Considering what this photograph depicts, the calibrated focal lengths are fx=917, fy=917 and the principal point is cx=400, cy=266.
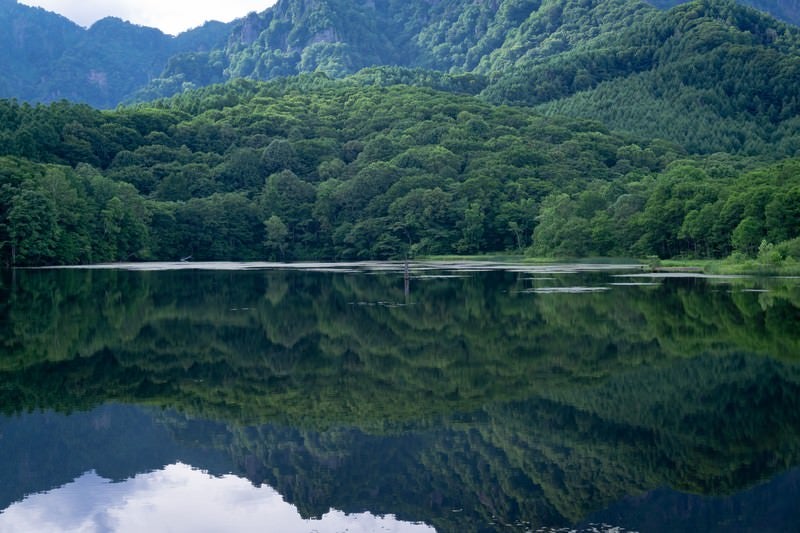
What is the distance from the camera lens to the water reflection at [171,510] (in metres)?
12.5

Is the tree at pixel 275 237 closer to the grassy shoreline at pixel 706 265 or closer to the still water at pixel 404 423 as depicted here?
the grassy shoreline at pixel 706 265

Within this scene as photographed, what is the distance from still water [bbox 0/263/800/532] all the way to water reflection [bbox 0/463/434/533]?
0.05 m

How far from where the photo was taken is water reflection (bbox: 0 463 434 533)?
492 inches

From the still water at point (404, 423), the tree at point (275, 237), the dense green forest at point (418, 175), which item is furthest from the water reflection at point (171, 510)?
the tree at point (275, 237)

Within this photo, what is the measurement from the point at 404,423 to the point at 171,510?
570 centimetres

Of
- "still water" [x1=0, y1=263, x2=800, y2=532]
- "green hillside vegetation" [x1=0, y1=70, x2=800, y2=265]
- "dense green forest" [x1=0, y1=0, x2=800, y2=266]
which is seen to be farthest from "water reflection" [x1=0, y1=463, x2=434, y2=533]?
"green hillside vegetation" [x1=0, y1=70, x2=800, y2=265]

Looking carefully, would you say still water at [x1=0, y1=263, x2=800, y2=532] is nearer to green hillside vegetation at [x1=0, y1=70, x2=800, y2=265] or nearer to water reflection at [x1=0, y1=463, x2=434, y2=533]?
water reflection at [x1=0, y1=463, x2=434, y2=533]

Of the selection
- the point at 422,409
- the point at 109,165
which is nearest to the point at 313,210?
the point at 109,165

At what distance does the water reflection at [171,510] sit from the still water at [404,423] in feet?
0.15

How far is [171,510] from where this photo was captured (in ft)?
43.3

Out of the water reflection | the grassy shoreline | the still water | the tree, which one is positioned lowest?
the water reflection

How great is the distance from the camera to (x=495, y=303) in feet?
135

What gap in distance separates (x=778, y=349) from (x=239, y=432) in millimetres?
16112

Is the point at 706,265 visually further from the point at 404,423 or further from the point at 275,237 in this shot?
the point at 275,237
